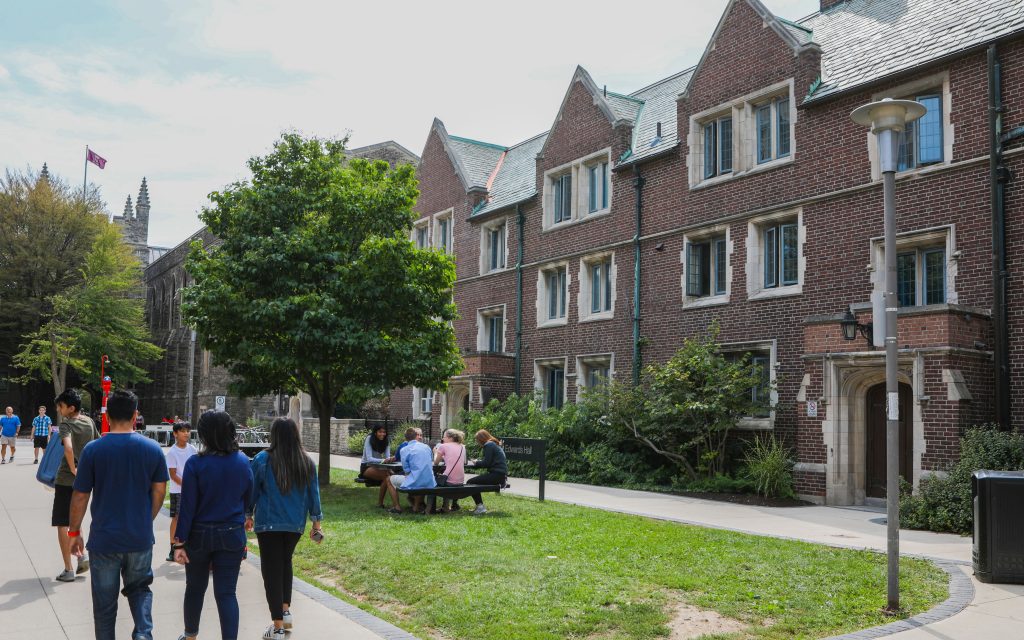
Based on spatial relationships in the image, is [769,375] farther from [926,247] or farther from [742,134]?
[742,134]

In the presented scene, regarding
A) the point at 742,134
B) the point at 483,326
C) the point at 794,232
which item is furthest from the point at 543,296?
the point at 794,232

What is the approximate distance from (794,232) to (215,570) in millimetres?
14975

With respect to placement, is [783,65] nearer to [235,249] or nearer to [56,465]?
[235,249]

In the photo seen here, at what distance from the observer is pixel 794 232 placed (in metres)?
18.1

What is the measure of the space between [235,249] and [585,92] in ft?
37.3

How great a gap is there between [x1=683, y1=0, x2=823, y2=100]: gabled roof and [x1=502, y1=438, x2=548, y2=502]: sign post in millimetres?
9633

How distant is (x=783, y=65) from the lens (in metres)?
18.5

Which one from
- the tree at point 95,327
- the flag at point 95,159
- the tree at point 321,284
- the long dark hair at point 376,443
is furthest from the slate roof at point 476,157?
the flag at point 95,159

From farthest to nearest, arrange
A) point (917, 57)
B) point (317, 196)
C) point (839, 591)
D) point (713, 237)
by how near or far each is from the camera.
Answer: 1. point (713, 237)
2. point (317, 196)
3. point (917, 57)
4. point (839, 591)

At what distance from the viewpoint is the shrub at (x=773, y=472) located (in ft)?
53.8

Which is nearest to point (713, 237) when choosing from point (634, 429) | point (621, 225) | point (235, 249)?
point (621, 225)

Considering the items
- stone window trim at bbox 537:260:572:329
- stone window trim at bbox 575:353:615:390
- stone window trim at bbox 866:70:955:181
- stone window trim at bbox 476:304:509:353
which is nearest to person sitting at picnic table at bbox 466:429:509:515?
stone window trim at bbox 866:70:955:181

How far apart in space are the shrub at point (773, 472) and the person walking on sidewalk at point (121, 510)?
42.0 feet

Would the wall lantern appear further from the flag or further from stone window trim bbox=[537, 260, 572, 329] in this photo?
the flag
